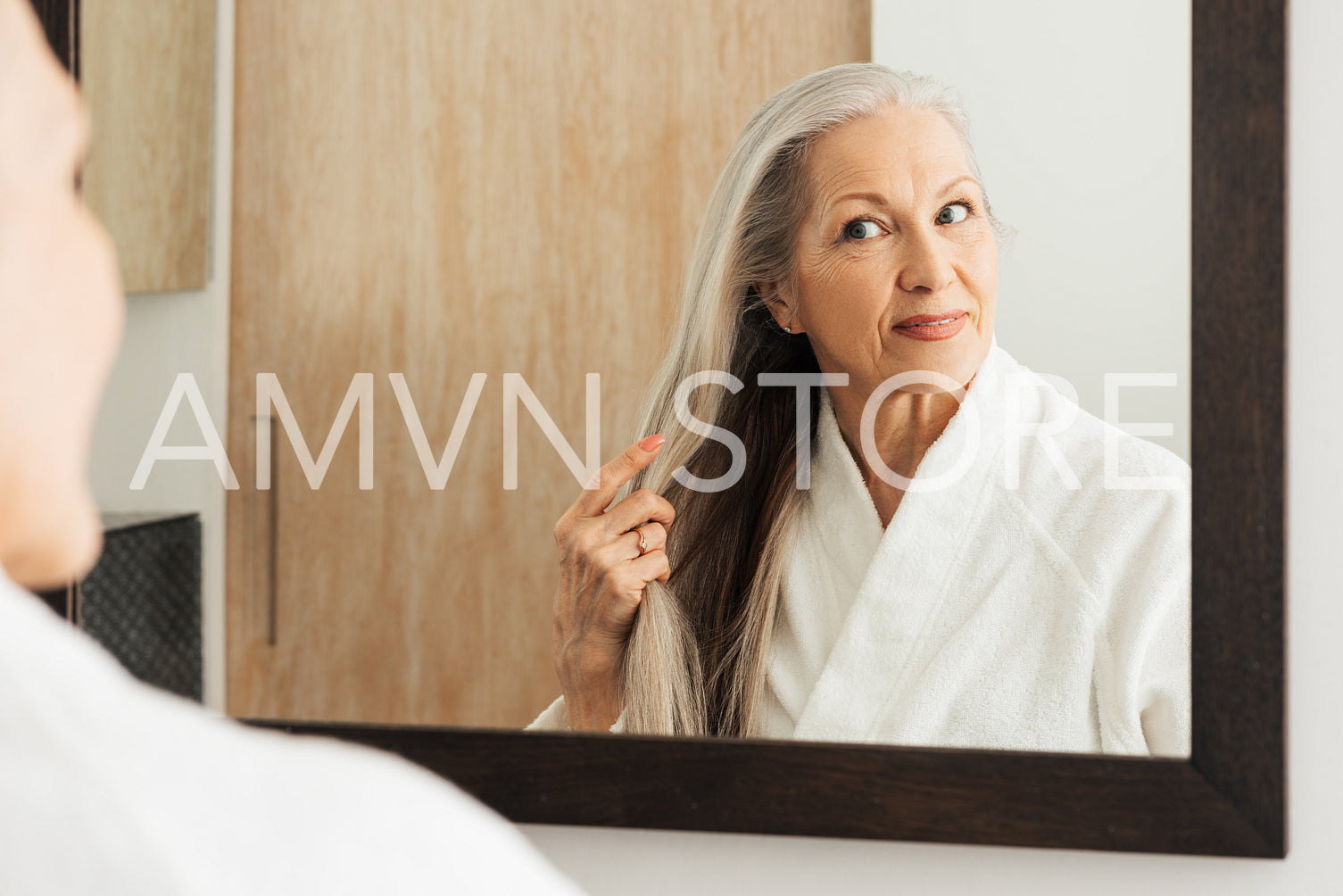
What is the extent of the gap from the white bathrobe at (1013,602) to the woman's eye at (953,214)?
88 mm

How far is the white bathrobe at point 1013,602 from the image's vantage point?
Result: 0.61m

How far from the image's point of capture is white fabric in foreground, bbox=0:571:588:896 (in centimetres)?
21

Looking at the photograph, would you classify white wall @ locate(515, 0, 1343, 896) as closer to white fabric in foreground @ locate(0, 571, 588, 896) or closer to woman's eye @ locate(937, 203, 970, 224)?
woman's eye @ locate(937, 203, 970, 224)

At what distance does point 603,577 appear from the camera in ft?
2.23

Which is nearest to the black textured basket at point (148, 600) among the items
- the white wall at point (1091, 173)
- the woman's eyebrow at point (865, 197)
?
the woman's eyebrow at point (865, 197)

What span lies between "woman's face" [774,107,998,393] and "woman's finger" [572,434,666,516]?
0.13m

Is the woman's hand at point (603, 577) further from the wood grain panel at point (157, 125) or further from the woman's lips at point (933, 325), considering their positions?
the wood grain panel at point (157, 125)

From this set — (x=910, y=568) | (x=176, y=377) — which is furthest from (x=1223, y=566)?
(x=176, y=377)

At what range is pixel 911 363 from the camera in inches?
25.7

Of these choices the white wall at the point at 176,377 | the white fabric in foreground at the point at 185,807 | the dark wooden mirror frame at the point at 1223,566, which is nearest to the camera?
the white fabric in foreground at the point at 185,807

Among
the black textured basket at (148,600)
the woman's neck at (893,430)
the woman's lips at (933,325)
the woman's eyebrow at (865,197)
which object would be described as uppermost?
the woman's eyebrow at (865,197)

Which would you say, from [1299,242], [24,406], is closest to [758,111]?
[1299,242]

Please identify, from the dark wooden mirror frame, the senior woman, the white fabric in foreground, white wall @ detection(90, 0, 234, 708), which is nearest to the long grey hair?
the senior woman

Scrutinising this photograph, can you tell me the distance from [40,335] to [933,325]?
50 centimetres
